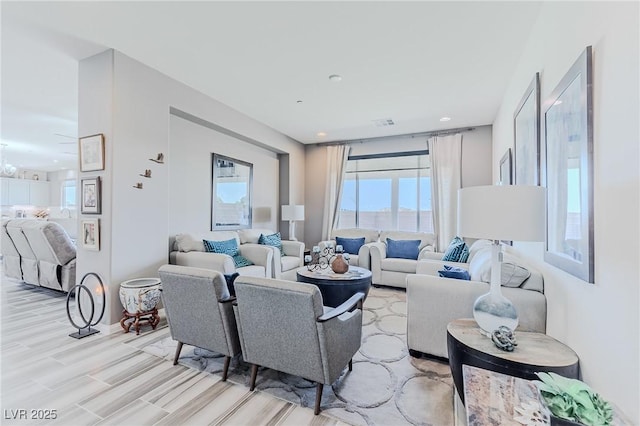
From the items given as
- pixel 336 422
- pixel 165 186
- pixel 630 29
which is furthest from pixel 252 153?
pixel 630 29

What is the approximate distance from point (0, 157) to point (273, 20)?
30.7 ft

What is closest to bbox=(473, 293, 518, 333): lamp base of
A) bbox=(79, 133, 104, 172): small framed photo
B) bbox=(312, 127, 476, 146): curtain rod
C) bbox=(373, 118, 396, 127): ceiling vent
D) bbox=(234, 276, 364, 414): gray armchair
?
bbox=(234, 276, 364, 414): gray armchair

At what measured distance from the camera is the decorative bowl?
286 centimetres

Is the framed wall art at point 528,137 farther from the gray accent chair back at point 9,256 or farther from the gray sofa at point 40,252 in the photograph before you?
the gray accent chair back at point 9,256

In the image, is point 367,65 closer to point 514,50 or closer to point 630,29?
point 514,50

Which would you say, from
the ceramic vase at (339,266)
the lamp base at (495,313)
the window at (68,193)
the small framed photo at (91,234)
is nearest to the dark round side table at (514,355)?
the lamp base at (495,313)

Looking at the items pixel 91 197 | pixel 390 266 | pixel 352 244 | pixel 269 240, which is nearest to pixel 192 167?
pixel 91 197

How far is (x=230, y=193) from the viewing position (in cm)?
497

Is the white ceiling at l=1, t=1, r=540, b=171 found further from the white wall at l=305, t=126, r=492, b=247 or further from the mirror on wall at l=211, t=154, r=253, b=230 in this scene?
the mirror on wall at l=211, t=154, r=253, b=230

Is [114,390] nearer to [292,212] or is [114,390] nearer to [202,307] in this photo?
[202,307]

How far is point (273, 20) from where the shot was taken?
2.39 metres

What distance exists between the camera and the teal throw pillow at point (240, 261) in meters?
4.01

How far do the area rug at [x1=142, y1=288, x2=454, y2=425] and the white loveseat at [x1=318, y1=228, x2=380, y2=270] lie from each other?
2.09 metres

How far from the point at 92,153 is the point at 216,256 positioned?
66.3 inches
